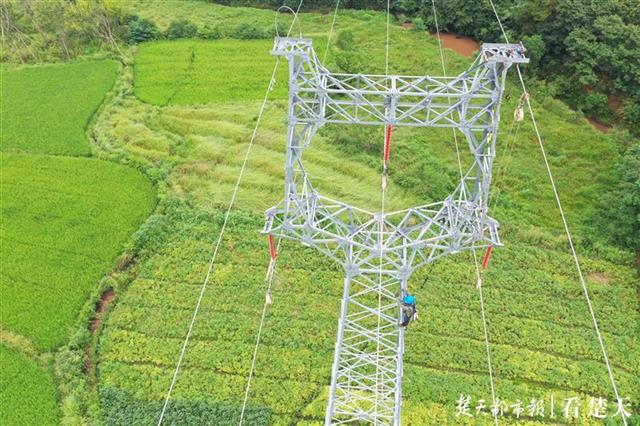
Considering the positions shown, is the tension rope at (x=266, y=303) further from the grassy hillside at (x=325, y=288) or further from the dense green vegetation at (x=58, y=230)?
the dense green vegetation at (x=58, y=230)

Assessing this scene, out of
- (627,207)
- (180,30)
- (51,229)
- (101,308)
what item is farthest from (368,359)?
(180,30)

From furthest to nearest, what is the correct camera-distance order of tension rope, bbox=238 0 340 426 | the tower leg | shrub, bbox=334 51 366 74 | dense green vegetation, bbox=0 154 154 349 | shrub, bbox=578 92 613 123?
shrub, bbox=334 51 366 74 < shrub, bbox=578 92 613 123 < dense green vegetation, bbox=0 154 154 349 < tension rope, bbox=238 0 340 426 < the tower leg

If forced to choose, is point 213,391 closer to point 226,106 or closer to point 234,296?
point 234,296

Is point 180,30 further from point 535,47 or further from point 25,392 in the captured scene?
point 25,392

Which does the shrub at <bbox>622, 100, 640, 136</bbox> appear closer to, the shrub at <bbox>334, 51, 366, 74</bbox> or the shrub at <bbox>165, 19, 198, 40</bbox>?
the shrub at <bbox>334, 51, 366, 74</bbox>

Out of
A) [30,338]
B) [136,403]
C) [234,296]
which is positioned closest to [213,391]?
[136,403]

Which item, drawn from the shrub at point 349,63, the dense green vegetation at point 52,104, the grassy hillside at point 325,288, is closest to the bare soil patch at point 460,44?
the grassy hillside at point 325,288

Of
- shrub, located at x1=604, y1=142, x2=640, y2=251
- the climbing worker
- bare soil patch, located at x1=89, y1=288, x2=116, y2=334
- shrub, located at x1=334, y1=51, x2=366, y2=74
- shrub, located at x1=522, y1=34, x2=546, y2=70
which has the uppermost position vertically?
shrub, located at x1=522, y1=34, x2=546, y2=70

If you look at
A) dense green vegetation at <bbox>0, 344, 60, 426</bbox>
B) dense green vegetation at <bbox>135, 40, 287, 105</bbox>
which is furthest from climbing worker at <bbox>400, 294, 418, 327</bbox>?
dense green vegetation at <bbox>135, 40, 287, 105</bbox>
